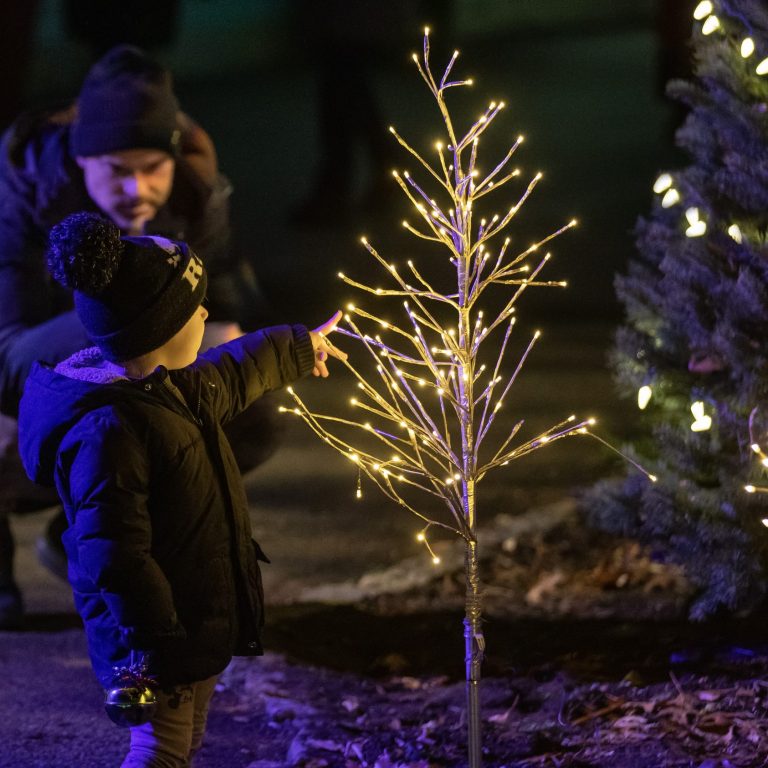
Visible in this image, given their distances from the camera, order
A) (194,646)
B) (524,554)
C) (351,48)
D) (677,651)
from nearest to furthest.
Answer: (194,646) → (677,651) → (524,554) → (351,48)

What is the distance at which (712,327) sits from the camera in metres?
4.88

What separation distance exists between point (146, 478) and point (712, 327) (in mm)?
2133

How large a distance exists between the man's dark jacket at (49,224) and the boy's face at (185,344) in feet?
4.61

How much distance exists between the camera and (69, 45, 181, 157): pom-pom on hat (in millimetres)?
5367

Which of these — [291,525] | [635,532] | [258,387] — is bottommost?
[291,525]

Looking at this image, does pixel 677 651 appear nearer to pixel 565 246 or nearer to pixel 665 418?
pixel 665 418

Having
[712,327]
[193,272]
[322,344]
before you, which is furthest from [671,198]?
[193,272]

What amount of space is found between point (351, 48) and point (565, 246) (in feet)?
13.1

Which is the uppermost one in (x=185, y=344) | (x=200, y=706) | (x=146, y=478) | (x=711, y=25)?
(x=711, y=25)

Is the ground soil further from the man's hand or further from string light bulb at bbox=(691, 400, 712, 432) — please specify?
the man's hand

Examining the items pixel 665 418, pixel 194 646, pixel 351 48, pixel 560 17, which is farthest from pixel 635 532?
pixel 560 17

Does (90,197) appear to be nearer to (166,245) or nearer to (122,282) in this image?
(166,245)

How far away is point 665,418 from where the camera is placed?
17.0 ft

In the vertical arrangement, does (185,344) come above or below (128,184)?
below
